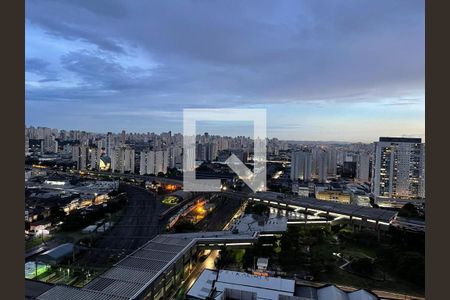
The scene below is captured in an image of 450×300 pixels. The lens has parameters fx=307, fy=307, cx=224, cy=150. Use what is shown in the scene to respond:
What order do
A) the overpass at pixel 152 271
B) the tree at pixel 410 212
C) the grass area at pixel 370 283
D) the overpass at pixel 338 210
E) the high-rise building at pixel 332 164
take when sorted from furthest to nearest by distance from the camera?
the high-rise building at pixel 332 164
the tree at pixel 410 212
the overpass at pixel 338 210
the grass area at pixel 370 283
the overpass at pixel 152 271

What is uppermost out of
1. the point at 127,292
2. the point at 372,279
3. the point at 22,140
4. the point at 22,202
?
the point at 22,140

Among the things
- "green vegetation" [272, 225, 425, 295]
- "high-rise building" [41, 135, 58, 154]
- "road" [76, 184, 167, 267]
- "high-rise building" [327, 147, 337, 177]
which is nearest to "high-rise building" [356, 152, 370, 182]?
"high-rise building" [327, 147, 337, 177]

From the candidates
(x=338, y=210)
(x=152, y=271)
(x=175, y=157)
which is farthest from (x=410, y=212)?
(x=175, y=157)

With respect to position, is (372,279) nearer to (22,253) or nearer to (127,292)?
(127,292)

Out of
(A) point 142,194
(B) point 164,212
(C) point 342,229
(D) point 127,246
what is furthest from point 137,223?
(C) point 342,229

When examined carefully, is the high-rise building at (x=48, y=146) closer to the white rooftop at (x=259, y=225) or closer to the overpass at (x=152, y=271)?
the white rooftop at (x=259, y=225)

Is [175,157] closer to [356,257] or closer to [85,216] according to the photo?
[85,216]

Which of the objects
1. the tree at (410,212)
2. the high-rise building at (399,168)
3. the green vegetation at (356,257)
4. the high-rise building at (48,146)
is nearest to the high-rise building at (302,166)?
the high-rise building at (399,168)
